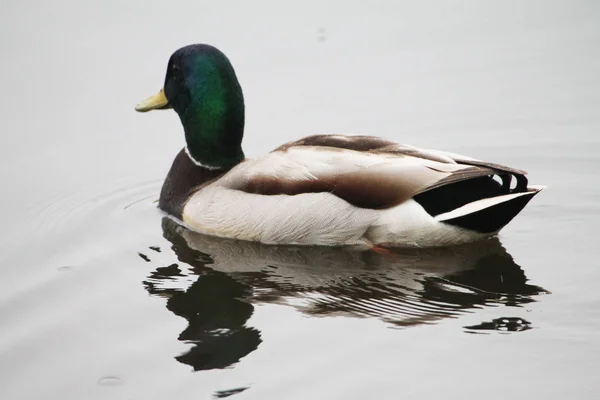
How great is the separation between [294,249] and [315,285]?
77 centimetres

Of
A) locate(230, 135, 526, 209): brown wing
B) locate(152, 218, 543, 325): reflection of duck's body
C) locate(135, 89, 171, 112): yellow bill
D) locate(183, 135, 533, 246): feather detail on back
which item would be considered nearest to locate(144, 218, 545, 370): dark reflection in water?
locate(152, 218, 543, 325): reflection of duck's body

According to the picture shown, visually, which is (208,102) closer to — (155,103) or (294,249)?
(155,103)

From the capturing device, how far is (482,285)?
22.1 feet

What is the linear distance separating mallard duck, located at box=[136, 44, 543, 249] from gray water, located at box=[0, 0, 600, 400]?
0.57 ft

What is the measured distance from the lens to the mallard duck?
7.15 m

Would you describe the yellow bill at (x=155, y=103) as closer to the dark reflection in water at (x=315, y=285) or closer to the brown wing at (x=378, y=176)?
the brown wing at (x=378, y=176)

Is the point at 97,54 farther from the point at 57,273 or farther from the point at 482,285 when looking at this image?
the point at 482,285

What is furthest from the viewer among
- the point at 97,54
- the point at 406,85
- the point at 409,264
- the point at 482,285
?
the point at 97,54

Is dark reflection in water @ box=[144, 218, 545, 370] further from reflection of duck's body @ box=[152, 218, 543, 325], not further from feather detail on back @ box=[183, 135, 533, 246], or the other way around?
feather detail on back @ box=[183, 135, 533, 246]

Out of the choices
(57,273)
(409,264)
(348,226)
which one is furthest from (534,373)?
(57,273)

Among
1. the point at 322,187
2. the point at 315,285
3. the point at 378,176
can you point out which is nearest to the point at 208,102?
the point at 322,187

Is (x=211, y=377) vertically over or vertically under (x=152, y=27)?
under

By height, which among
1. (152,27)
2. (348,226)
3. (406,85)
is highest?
(152,27)

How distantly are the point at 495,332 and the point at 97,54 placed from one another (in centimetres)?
700
